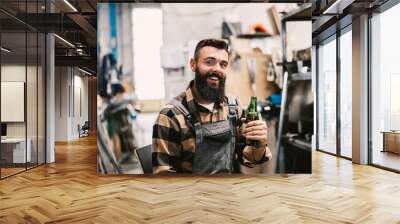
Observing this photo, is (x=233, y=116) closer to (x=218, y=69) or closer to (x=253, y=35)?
(x=218, y=69)

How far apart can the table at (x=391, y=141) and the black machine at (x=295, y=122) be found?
77.6 inches

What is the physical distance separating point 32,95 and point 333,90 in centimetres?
691

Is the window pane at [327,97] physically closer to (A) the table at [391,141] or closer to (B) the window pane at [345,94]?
(B) the window pane at [345,94]

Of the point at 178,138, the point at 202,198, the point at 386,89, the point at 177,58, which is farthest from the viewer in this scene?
the point at 386,89

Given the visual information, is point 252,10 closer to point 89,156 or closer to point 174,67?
point 174,67

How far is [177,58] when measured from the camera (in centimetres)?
601

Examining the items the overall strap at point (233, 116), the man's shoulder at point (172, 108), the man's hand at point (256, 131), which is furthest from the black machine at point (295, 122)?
the man's shoulder at point (172, 108)

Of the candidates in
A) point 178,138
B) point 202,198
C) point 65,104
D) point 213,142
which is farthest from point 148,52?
point 65,104

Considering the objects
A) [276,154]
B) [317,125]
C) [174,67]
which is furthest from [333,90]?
[174,67]

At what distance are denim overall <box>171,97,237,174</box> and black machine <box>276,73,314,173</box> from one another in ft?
2.45

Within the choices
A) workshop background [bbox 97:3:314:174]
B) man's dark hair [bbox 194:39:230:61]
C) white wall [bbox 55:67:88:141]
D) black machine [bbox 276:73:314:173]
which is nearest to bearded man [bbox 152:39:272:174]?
man's dark hair [bbox 194:39:230:61]

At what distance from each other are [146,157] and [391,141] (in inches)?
175

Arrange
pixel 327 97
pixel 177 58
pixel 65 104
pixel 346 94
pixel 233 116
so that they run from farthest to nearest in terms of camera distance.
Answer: pixel 65 104
pixel 327 97
pixel 346 94
pixel 177 58
pixel 233 116

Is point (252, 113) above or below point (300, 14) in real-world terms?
below
